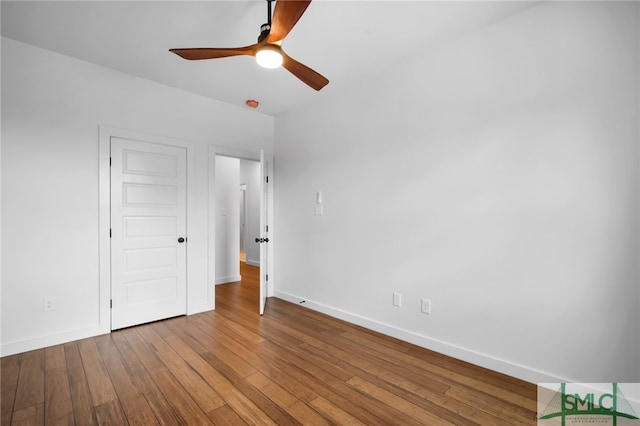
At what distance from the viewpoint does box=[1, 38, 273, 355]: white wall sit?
269cm

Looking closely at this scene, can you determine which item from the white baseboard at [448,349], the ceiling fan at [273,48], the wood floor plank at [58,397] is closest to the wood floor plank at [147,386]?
the wood floor plank at [58,397]

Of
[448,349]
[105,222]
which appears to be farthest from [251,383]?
[105,222]

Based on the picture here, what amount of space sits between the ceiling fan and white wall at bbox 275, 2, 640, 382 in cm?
130

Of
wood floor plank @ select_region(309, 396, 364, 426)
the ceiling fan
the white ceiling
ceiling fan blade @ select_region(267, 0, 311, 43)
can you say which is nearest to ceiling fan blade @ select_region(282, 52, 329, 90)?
the ceiling fan

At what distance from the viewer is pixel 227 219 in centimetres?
562

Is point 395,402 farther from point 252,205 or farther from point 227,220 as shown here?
point 252,205

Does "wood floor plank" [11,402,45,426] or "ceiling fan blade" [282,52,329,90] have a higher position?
"ceiling fan blade" [282,52,329,90]

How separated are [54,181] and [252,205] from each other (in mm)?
4987

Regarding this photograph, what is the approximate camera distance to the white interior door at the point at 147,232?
10.8ft

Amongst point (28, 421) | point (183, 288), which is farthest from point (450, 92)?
point (28, 421)

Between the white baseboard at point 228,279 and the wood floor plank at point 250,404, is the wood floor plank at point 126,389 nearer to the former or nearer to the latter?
the wood floor plank at point 250,404

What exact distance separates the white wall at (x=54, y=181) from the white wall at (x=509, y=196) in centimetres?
263

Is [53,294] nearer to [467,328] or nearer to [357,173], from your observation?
[357,173]

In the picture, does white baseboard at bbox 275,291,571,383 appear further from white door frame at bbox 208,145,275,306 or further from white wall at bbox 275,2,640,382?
white door frame at bbox 208,145,275,306
